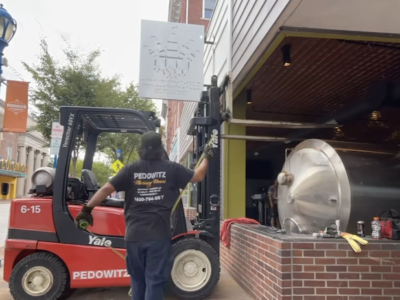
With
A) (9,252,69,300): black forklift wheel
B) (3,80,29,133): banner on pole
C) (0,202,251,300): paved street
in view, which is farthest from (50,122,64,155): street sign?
(9,252,69,300): black forklift wheel

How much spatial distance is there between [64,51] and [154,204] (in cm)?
1436

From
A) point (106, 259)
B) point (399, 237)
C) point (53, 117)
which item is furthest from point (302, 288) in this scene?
point (53, 117)

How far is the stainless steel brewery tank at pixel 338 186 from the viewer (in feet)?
13.3

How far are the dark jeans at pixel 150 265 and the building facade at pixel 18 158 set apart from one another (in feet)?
157

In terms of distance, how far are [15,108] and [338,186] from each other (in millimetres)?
7270

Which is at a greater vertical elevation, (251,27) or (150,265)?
(251,27)

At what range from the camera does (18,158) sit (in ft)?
185

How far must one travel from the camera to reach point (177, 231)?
4.84 m

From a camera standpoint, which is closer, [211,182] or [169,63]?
[211,182]

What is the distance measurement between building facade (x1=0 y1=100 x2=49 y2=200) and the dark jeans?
157ft

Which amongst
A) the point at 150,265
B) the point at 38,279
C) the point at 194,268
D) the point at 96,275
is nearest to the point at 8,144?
the point at 38,279

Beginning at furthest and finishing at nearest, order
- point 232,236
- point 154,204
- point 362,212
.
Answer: point 232,236
point 362,212
point 154,204

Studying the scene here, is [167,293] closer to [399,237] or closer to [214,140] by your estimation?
[214,140]

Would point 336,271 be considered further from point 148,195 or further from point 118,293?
point 118,293
